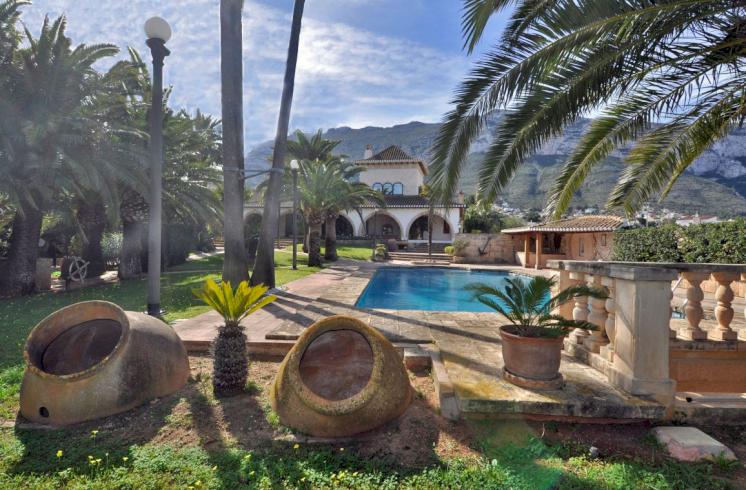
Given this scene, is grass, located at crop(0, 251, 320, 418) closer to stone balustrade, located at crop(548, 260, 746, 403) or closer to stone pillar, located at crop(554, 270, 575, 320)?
stone balustrade, located at crop(548, 260, 746, 403)

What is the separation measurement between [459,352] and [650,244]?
1246 centimetres

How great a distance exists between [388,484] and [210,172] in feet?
50.1

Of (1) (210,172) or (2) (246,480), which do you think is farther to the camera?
(1) (210,172)

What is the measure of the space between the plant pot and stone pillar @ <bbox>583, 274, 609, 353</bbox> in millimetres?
937

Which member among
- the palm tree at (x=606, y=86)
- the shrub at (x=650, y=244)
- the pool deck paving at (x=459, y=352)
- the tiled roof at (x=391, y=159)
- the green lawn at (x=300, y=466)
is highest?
the tiled roof at (x=391, y=159)

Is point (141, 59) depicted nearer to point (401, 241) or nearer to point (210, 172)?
point (210, 172)

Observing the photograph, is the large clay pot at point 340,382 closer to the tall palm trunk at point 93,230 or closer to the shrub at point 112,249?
the tall palm trunk at point 93,230

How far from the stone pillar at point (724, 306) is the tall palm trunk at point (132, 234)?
16.1 meters

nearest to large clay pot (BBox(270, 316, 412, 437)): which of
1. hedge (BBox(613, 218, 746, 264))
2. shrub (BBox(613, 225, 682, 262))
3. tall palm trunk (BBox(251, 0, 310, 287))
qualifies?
tall palm trunk (BBox(251, 0, 310, 287))

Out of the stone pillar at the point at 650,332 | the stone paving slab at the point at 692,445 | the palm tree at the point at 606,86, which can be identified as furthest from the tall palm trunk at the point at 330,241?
the stone paving slab at the point at 692,445

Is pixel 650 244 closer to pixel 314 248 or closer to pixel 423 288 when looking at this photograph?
pixel 423 288

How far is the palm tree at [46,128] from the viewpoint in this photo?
8.80 m

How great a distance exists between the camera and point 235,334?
3775mm

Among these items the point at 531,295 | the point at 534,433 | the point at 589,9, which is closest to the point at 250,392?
the point at 534,433
